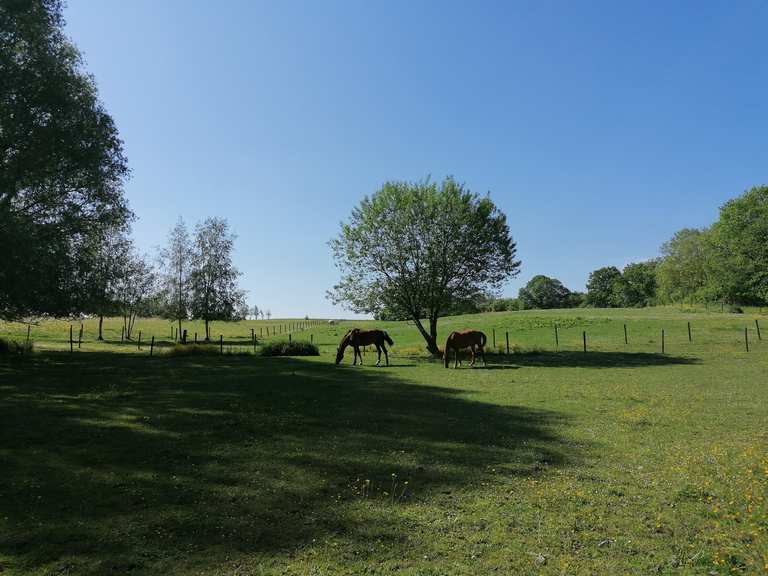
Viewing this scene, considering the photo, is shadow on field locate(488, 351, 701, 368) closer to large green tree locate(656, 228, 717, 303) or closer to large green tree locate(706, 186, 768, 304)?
large green tree locate(706, 186, 768, 304)

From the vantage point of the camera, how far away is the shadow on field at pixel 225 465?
5375 mm

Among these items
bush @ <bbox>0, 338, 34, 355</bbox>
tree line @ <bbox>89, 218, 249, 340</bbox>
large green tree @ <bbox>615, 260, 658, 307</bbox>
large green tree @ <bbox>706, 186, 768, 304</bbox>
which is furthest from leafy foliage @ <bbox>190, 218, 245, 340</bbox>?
large green tree @ <bbox>615, 260, 658, 307</bbox>

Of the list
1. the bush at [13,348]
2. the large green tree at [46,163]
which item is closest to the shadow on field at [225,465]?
the large green tree at [46,163]

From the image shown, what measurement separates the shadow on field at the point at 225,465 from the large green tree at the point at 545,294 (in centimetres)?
14097

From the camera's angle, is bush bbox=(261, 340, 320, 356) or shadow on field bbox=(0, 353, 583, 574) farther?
bush bbox=(261, 340, 320, 356)

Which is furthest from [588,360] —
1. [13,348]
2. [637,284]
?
[637,284]

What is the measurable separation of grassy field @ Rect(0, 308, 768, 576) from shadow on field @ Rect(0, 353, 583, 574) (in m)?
0.04

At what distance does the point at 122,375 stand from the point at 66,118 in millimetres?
12982

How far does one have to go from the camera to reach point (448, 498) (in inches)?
265

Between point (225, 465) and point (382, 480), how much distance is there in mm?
2793

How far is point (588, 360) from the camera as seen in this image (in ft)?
98.2

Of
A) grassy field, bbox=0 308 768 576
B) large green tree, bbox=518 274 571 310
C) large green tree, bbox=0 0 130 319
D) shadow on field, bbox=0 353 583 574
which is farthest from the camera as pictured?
large green tree, bbox=518 274 571 310

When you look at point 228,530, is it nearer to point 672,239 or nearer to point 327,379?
point 327,379

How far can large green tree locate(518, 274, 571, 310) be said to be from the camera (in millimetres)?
149500
